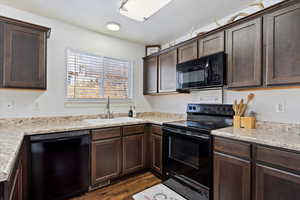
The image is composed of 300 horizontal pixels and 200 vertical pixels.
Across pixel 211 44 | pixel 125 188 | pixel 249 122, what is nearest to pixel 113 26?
pixel 211 44

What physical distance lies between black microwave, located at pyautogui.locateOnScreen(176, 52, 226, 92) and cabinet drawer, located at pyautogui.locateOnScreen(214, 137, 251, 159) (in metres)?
0.73

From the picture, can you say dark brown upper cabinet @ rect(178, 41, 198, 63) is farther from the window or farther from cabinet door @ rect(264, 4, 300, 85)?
the window

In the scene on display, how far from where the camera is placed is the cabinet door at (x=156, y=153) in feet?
8.14

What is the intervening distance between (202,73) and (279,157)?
1278 mm

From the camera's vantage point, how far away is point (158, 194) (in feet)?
6.75

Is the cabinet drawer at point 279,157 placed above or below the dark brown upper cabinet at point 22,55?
below

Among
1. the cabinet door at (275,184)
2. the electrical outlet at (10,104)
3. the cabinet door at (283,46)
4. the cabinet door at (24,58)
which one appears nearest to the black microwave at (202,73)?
the cabinet door at (283,46)

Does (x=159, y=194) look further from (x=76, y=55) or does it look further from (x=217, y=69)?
(x=76, y=55)

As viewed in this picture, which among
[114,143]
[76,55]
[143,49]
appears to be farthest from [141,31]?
[114,143]

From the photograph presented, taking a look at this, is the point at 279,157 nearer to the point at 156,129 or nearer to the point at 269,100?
the point at 269,100

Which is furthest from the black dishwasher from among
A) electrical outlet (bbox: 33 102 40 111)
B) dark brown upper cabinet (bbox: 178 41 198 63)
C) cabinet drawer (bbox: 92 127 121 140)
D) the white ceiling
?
dark brown upper cabinet (bbox: 178 41 198 63)

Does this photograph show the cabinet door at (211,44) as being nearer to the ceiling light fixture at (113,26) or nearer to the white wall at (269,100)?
the white wall at (269,100)

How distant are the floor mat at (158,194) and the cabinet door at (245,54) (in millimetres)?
1590

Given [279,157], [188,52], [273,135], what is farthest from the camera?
[188,52]
